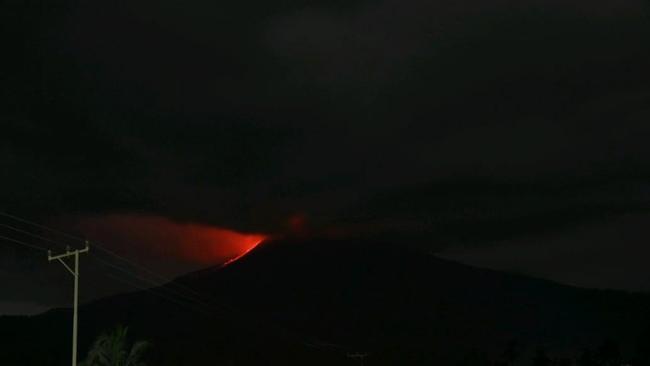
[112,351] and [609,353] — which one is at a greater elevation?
[609,353]

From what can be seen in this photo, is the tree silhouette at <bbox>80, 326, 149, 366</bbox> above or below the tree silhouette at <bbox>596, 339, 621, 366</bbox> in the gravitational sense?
below

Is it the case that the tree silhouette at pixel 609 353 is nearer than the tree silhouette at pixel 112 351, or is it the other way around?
the tree silhouette at pixel 112 351

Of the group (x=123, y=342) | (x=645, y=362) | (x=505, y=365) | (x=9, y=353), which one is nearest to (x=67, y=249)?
(x=123, y=342)

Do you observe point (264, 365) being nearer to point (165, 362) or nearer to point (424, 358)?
point (424, 358)

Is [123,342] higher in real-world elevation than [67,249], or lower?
lower

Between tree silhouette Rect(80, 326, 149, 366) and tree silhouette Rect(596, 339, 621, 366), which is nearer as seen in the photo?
tree silhouette Rect(80, 326, 149, 366)

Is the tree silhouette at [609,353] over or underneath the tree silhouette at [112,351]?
over

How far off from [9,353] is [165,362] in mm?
24766

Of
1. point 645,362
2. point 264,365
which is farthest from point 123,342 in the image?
point 264,365

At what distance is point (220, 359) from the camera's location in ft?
594

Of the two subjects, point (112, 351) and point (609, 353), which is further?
point (609, 353)

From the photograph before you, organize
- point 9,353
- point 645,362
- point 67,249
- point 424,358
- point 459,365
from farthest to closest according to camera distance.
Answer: point 424,358 < point 459,365 < point 9,353 < point 645,362 < point 67,249

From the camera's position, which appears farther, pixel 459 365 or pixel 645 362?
pixel 459 365

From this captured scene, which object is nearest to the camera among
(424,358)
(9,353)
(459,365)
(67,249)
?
(67,249)
